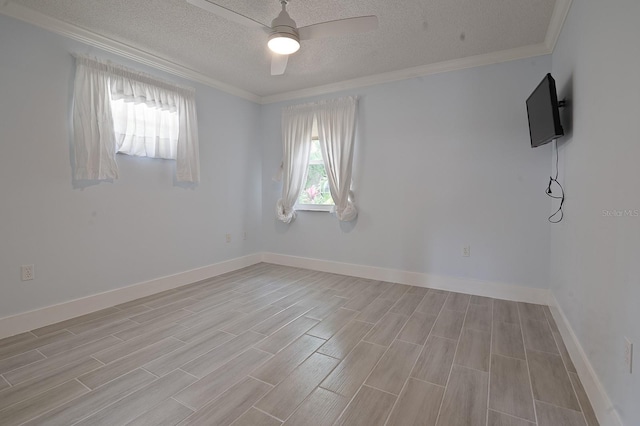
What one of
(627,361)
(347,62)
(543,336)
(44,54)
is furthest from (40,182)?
(543,336)

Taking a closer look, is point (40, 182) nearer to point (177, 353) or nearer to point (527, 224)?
point (177, 353)

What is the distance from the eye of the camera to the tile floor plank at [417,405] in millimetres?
1530

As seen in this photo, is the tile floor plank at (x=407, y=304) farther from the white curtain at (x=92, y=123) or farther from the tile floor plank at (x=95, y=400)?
the white curtain at (x=92, y=123)

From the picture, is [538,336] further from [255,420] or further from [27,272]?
[27,272]

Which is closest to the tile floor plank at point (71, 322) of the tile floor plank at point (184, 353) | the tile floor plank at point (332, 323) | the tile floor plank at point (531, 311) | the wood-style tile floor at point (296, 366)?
the wood-style tile floor at point (296, 366)

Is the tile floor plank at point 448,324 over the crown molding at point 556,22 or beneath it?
beneath

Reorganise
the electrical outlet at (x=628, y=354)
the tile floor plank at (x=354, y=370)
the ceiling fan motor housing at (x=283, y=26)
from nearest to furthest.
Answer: the electrical outlet at (x=628, y=354) < the tile floor plank at (x=354, y=370) < the ceiling fan motor housing at (x=283, y=26)

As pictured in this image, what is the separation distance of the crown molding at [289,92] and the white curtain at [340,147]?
0.29 metres

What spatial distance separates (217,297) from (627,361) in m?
3.20

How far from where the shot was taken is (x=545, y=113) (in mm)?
2354

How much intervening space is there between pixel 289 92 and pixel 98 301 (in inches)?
142

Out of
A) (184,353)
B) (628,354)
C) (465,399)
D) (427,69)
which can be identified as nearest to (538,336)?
(465,399)

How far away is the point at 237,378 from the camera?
1882mm

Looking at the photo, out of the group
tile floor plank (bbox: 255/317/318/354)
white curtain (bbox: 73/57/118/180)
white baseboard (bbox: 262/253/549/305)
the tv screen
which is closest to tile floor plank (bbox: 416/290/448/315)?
white baseboard (bbox: 262/253/549/305)
